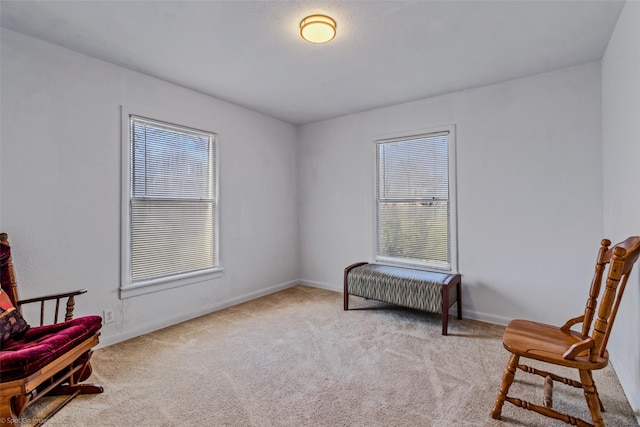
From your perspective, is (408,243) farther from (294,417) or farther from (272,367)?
(294,417)

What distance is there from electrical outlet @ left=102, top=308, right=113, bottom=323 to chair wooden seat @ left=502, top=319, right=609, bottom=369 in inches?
122

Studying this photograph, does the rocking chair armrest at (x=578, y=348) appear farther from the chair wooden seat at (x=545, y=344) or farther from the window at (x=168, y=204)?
the window at (x=168, y=204)

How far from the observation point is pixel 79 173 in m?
2.58

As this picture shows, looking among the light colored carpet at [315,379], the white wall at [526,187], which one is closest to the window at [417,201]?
the white wall at [526,187]

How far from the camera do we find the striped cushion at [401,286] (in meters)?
3.08

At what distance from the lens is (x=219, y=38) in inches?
93.0

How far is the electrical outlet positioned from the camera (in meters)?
2.72

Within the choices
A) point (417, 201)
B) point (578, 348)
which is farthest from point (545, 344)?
point (417, 201)

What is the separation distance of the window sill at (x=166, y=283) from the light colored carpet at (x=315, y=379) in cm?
42

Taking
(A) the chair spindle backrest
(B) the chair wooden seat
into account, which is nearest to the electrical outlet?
(B) the chair wooden seat

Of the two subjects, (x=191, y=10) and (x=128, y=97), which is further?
(x=128, y=97)

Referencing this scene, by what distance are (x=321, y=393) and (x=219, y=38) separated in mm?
2658

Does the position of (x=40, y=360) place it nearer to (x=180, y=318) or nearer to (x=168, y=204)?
(x=180, y=318)

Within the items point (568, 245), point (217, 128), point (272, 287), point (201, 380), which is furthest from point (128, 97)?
point (568, 245)
